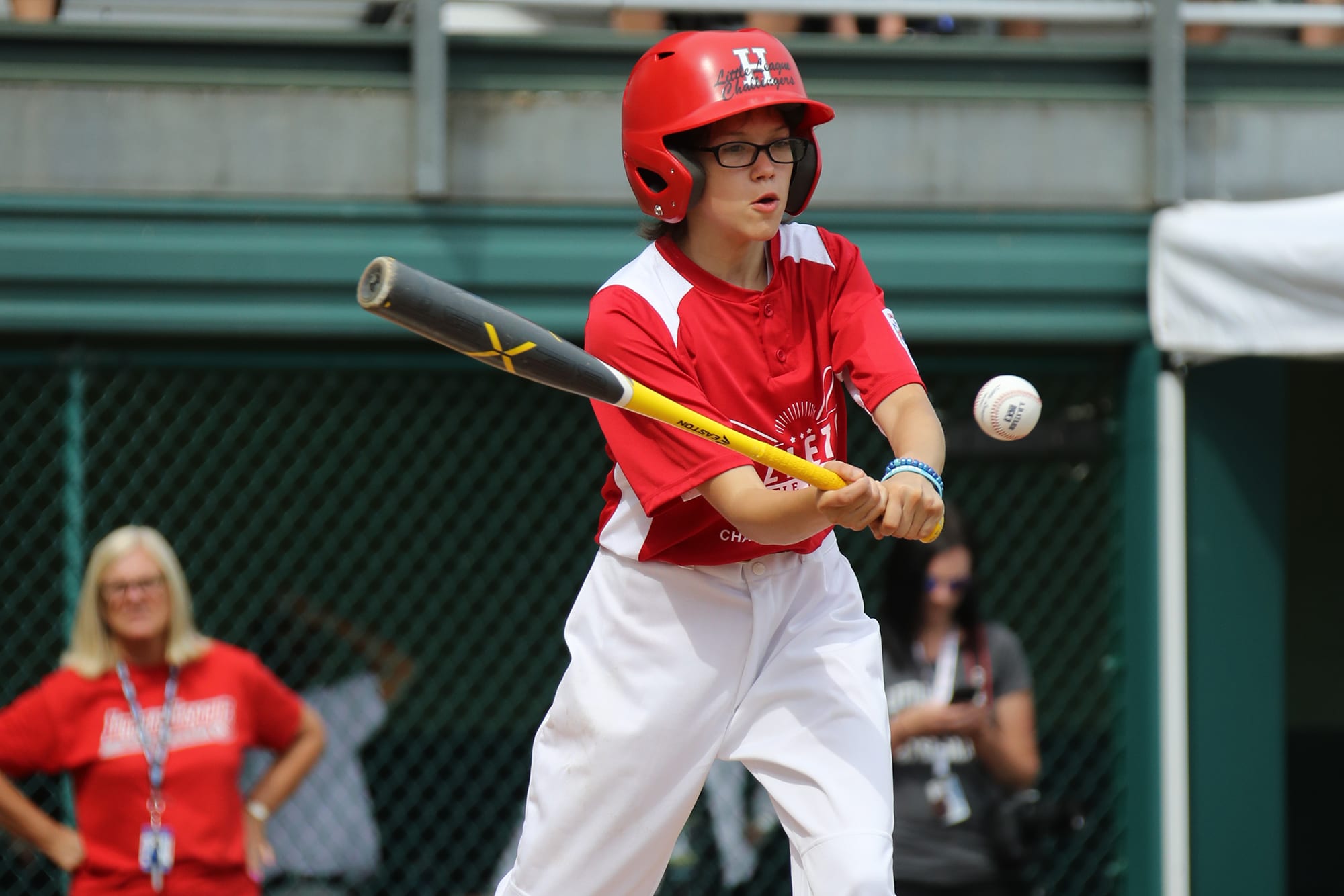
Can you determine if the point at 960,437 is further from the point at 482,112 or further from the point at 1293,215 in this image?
the point at 482,112

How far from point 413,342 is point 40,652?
263 cm

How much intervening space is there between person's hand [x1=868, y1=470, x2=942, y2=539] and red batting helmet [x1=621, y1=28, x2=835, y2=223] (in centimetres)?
69

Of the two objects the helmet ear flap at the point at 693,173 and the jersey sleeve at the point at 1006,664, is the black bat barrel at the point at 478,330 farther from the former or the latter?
the jersey sleeve at the point at 1006,664

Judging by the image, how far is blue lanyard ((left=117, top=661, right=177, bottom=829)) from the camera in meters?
4.37

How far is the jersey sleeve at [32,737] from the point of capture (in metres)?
4.43

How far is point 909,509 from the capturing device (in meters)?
2.44

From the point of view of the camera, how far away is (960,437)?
5770mm

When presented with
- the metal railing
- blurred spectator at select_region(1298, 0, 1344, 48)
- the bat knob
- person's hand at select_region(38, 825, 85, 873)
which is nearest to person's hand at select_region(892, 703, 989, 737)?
person's hand at select_region(38, 825, 85, 873)

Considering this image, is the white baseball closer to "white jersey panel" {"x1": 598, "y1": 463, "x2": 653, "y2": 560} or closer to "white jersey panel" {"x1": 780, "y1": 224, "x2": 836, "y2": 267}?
"white jersey panel" {"x1": 780, "y1": 224, "x2": 836, "y2": 267}

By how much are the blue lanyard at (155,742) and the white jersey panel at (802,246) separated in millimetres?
2409

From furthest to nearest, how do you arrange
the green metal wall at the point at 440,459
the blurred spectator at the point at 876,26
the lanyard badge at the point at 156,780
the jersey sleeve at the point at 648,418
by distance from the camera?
the blurred spectator at the point at 876,26
the green metal wall at the point at 440,459
the lanyard badge at the point at 156,780
the jersey sleeve at the point at 648,418

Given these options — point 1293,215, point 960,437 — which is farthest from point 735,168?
point 960,437

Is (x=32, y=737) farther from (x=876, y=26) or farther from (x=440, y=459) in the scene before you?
(x=876, y=26)

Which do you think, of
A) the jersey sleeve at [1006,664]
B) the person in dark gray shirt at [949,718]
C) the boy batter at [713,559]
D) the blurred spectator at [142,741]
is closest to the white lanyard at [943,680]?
the person in dark gray shirt at [949,718]
